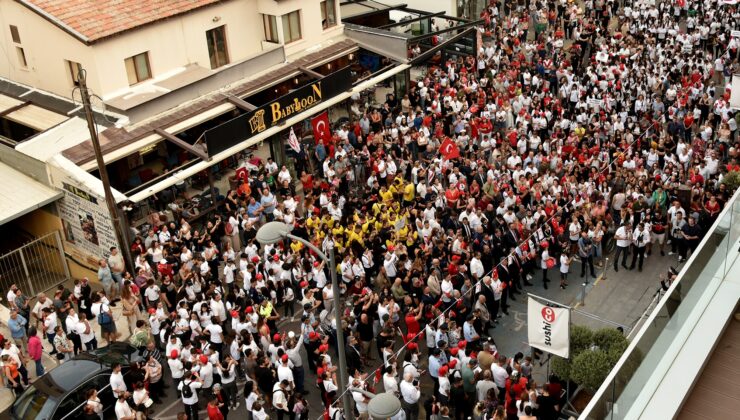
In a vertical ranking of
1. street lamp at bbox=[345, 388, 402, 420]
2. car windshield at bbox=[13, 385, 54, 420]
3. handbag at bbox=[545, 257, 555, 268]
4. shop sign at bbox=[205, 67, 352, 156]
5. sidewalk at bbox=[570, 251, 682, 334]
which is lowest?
sidewalk at bbox=[570, 251, 682, 334]

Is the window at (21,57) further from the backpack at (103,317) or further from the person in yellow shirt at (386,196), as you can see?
the person in yellow shirt at (386,196)

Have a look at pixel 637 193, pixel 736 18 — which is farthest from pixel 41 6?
pixel 736 18

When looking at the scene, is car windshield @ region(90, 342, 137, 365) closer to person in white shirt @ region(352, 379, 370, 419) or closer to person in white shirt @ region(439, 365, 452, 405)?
person in white shirt @ region(352, 379, 370, 419)

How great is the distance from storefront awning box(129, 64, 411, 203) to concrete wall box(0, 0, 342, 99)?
2.76 metres

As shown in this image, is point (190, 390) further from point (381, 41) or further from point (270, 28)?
point (381, 41)

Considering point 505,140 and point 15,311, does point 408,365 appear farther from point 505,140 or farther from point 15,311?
point 505,140

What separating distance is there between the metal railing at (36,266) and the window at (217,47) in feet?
26.9

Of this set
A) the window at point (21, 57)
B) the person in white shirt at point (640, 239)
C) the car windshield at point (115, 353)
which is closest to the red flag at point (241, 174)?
the window at point (21, 57)

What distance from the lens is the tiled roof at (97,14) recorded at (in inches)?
966

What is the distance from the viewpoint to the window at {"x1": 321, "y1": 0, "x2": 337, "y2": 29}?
31.6m

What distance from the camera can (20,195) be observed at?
23250 millimetres

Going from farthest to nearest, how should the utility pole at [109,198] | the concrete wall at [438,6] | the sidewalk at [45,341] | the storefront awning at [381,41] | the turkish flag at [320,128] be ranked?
the concrete wall at [438,6]
the storefront awning at [381,41]
the turkish flag at [320,128]
the utility pole at [109,198]
the sidewalk at [45,341]

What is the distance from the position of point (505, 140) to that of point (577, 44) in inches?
415

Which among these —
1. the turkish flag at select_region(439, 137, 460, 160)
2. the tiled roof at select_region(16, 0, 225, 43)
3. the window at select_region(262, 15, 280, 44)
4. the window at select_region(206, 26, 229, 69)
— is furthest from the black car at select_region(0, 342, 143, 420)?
the window at select_region(262, 15, 280, 44)
